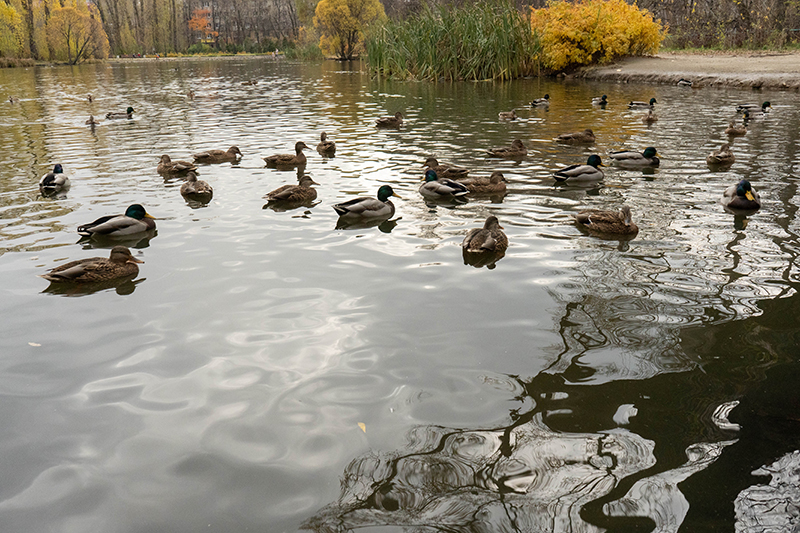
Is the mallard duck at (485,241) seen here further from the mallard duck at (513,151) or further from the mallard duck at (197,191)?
the mallard duck at (513,151)

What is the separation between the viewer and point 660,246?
6.64 meters

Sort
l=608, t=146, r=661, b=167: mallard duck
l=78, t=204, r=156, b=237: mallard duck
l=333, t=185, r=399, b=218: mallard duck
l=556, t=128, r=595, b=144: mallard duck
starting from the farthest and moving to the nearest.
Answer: l=556, t=128, r=595, b=144: mallard duck < l=608, t=146, r=661, b=167: mallard duck < l=333, t=185, r=399, b=218: mallard duck < l=78, t=204, r=156, b=237: mallard duck

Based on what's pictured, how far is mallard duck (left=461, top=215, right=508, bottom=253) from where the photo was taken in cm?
654

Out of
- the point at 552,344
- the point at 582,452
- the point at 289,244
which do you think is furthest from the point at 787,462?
the point at 289,244

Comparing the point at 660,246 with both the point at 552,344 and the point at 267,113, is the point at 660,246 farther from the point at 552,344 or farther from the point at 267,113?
the point at 267,113

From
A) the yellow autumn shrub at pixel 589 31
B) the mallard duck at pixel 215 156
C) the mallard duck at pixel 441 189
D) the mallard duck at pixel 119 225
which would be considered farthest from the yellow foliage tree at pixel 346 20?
the mallard duck at pixel 119 225

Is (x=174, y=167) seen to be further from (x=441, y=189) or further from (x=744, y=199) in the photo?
(x=744, y=199)

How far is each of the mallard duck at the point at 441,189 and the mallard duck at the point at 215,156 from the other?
5.03m

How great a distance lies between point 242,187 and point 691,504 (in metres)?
8.60

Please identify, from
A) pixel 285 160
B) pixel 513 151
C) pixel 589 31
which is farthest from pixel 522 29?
pixel 285 160

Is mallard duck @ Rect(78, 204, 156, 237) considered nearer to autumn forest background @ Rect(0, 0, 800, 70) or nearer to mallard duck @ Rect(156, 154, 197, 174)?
mallard duck @ Rect(156, 154, 197, 174)

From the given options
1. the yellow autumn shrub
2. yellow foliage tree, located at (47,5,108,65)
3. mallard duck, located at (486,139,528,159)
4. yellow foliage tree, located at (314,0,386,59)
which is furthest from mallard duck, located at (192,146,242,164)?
yellow foliage tree, located at (47,5,108,65)

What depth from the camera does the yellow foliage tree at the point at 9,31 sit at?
6194 centimetres

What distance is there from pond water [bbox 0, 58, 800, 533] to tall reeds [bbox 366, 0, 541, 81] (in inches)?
764
